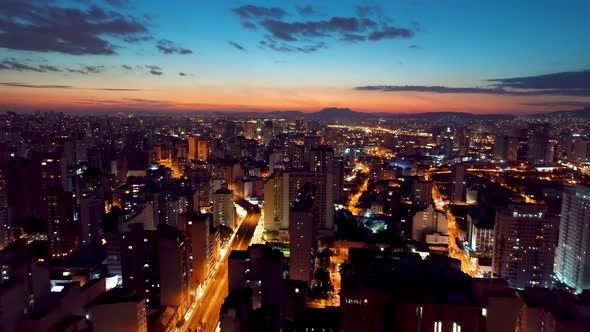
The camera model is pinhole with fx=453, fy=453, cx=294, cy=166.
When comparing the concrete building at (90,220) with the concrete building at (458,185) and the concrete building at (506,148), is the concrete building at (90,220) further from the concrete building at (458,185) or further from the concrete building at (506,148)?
the concrete building at (506,148)

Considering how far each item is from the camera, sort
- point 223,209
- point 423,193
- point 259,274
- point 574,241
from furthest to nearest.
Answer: point 423,193 → point 223,209 → point 574,241 → point 259,274

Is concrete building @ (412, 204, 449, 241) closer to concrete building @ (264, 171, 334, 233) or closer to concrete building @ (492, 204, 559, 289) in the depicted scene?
concrete building @ (264, 171, 334, 233)

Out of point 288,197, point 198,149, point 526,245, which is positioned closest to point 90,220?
point 288,197

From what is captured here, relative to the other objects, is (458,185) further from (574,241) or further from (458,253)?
(574,241)

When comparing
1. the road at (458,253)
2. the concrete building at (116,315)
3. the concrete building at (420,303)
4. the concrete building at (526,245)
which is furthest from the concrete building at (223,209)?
the concrete building at (420,303)

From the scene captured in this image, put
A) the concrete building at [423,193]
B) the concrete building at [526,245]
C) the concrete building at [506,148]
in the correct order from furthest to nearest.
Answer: the concrete building at [506,148]
the concrete building at [423,193]
the concrete building at [526,245]

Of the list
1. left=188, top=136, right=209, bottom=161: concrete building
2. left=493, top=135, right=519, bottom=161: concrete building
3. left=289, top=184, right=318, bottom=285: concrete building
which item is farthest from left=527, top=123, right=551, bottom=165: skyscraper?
left=289, top=184, right=318, bottom=285: concrete building

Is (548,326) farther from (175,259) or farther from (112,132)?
(112,132)
